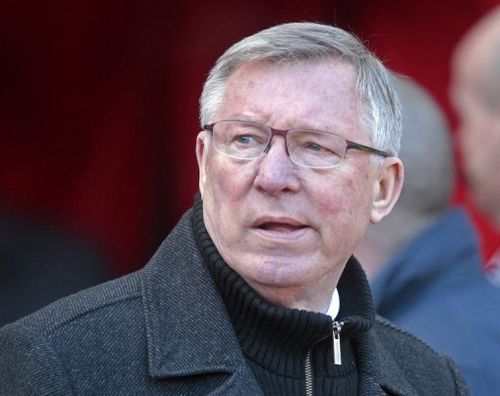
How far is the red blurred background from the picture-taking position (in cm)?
601

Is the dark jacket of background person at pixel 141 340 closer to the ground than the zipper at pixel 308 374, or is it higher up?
higher up

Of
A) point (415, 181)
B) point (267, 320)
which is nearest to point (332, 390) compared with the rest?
point (267, 320)

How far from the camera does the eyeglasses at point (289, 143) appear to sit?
2.67m

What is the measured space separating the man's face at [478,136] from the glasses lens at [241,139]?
2494 mm

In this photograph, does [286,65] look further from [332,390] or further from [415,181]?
[415,181]

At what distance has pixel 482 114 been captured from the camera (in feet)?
17.1

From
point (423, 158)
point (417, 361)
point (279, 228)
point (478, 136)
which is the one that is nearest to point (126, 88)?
point (478, 136)

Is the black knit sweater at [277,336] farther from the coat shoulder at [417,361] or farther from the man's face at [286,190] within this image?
the coat shoulder at [417,361]

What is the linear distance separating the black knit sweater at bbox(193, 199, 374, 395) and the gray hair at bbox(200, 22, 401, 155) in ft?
1.04

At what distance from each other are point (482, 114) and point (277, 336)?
2735mm

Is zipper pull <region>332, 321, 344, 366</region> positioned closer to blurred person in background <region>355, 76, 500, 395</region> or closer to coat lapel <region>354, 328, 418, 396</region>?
coat lapel <region>354, 328, 418, 396</region>

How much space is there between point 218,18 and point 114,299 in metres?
3.61

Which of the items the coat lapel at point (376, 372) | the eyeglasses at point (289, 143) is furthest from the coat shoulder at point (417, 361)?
the eyeglasses at point (289, 143)

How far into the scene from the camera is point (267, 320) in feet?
8.71
